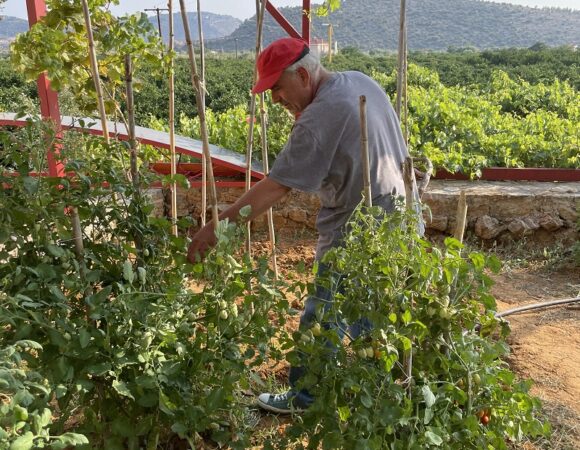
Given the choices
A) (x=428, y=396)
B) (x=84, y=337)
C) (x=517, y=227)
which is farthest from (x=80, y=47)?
(x=517, y=227)

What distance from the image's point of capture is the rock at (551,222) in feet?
17.7

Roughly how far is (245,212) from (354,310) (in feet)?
1.41

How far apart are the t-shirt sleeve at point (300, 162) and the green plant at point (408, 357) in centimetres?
49

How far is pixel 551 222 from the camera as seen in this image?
541 cm

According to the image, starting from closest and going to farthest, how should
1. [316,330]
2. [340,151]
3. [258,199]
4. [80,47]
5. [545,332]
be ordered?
[316,330] → [258,199] → [340,151] → [80,47] → [545,332]

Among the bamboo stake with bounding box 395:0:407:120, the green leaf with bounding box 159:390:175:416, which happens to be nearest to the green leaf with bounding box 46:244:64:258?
the green leaf with bounding box 159:390:175:416

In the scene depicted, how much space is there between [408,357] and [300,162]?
804 millimetres

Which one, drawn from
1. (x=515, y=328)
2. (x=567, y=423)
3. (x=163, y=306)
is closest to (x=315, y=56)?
(x=163, y=306)

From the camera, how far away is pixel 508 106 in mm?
11672

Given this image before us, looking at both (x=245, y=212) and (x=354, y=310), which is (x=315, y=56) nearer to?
(x=245, y=212)

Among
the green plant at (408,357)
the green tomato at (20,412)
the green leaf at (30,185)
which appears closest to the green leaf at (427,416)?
the green plant at (408,357)

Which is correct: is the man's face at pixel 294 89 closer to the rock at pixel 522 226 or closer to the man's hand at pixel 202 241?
the man's hand at pixel 202 241

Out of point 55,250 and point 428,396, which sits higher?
point 55,250

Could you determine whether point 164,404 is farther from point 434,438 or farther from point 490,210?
point 490,210
